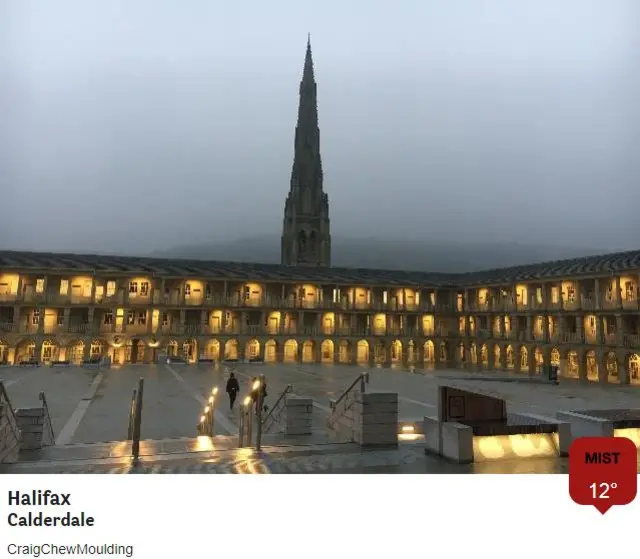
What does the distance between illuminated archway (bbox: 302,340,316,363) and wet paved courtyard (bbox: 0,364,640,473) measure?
13.2m

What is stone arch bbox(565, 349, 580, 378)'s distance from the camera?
137ft

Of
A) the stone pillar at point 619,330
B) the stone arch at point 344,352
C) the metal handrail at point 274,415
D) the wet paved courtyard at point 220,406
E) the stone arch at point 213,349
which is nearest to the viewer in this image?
the wet paved courtyard at point 220,406

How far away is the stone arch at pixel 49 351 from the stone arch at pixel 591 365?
4699cm

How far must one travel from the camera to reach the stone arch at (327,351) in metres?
52.2

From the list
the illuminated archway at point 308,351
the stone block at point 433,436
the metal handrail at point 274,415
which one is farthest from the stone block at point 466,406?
the illuminated archway at point 308,351

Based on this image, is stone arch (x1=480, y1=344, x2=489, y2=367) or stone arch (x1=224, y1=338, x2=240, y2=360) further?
stone arch (x1=480, y1=344, x2=489, y2=367)

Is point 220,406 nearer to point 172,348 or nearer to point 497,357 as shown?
point 172,348

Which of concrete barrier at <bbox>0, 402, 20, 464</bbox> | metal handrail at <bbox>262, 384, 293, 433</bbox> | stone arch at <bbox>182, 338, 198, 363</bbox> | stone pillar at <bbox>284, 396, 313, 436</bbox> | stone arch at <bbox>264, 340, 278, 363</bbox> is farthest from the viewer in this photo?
stone arch at <bbox>264, 340, 278, 363</bbox>

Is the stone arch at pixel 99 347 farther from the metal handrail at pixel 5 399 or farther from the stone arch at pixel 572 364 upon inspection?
the stone arch at pixel 572 364

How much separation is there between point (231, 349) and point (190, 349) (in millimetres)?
4138

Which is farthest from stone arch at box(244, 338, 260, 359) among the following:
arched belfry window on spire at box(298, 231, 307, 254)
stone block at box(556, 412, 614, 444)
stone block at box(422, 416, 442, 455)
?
stone block at box(556, 412, 614, 444)

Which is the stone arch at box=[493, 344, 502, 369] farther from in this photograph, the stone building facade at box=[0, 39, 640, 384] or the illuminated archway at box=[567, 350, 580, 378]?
the illuminated archway at box=[567, 350, 580, 378]

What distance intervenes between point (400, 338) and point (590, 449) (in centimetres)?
4895
